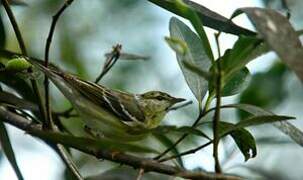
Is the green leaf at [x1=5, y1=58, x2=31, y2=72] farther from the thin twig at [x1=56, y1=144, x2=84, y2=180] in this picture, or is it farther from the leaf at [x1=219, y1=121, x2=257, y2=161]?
the leaf at [x1=219, y1=121, x2=257, y2=161]

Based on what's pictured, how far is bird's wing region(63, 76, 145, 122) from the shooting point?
131 centimetres

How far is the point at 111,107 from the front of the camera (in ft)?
4.42

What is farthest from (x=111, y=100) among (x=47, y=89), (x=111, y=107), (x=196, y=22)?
(x=196, y=22)

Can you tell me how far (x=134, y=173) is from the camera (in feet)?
5.39

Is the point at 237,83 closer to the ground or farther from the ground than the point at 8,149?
farther from the ground

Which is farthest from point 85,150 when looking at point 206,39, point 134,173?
point 134,173

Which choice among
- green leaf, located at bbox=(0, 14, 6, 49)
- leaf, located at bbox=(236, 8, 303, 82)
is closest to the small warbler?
leaf, located at bbox=(236, 8, 303, 82)

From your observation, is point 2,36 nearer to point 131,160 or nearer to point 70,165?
point 70,165

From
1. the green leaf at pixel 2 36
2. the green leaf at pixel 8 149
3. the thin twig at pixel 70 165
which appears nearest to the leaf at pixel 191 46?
the thin twig at pixel 70 165

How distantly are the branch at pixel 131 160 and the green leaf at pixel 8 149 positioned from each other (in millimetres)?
64

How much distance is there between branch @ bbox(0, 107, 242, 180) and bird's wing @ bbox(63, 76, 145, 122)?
97 mm

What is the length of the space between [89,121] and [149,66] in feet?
6.43

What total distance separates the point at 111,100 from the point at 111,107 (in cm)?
4

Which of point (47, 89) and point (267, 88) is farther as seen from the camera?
point (267, 88)
